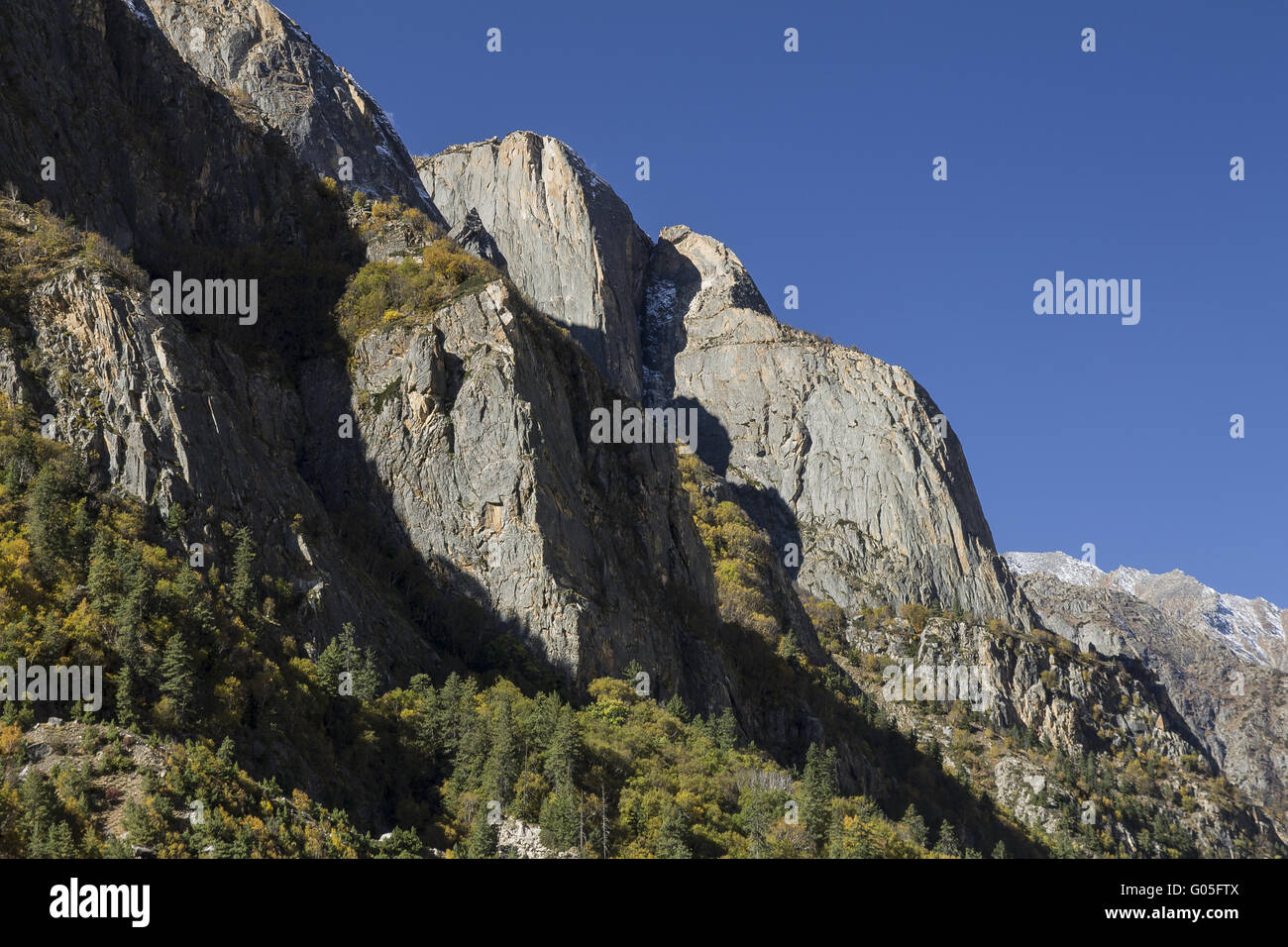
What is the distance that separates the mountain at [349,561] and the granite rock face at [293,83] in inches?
52.7

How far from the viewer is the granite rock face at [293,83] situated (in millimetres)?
148125

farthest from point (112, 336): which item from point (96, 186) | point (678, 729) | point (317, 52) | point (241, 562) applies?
point (317, 52)

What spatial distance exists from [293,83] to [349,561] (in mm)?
99240

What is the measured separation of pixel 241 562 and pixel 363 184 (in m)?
84.4

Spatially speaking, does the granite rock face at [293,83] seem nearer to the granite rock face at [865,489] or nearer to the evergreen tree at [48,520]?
the granite rock face at [865,489]

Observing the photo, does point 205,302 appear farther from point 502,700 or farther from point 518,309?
point 502,700

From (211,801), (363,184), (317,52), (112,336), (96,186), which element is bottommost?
(211,801)

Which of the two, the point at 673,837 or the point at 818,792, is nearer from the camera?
the point at 673,837

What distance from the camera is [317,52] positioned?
543 feet

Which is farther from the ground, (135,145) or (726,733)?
(135,145)

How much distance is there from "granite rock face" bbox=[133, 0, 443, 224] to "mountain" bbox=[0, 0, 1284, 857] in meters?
1.34

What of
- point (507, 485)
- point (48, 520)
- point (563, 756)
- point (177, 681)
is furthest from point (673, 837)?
point (48, 520)

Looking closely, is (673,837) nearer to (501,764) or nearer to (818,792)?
(501,764)

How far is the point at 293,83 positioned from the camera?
511 ft
